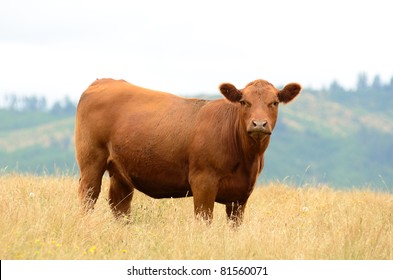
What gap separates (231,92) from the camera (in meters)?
9.05

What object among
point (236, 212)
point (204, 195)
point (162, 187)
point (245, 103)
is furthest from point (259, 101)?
point (162, 187)

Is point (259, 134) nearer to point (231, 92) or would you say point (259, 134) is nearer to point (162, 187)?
point (231, 92)

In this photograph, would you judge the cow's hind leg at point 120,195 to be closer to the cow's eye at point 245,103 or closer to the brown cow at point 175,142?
the brown cow at point 175,142

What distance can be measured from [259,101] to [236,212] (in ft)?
5.21

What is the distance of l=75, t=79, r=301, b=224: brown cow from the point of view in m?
8.98

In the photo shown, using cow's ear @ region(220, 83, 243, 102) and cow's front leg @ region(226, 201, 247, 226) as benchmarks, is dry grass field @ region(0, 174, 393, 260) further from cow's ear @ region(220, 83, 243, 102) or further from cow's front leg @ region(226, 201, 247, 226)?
cow's ear @ region(220, 83, 243, 102)

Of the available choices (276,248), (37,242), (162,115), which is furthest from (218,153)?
(37,242)

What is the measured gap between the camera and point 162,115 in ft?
32.5

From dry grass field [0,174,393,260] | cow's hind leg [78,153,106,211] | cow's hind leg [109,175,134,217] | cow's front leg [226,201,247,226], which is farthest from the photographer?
cow's hind leg [109,175,134,217]

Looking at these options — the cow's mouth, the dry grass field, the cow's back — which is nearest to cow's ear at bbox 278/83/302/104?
the cow's mouth

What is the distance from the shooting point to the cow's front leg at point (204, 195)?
8945 mm

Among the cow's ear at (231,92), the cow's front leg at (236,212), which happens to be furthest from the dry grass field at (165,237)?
the cow's ear at (231,92)
